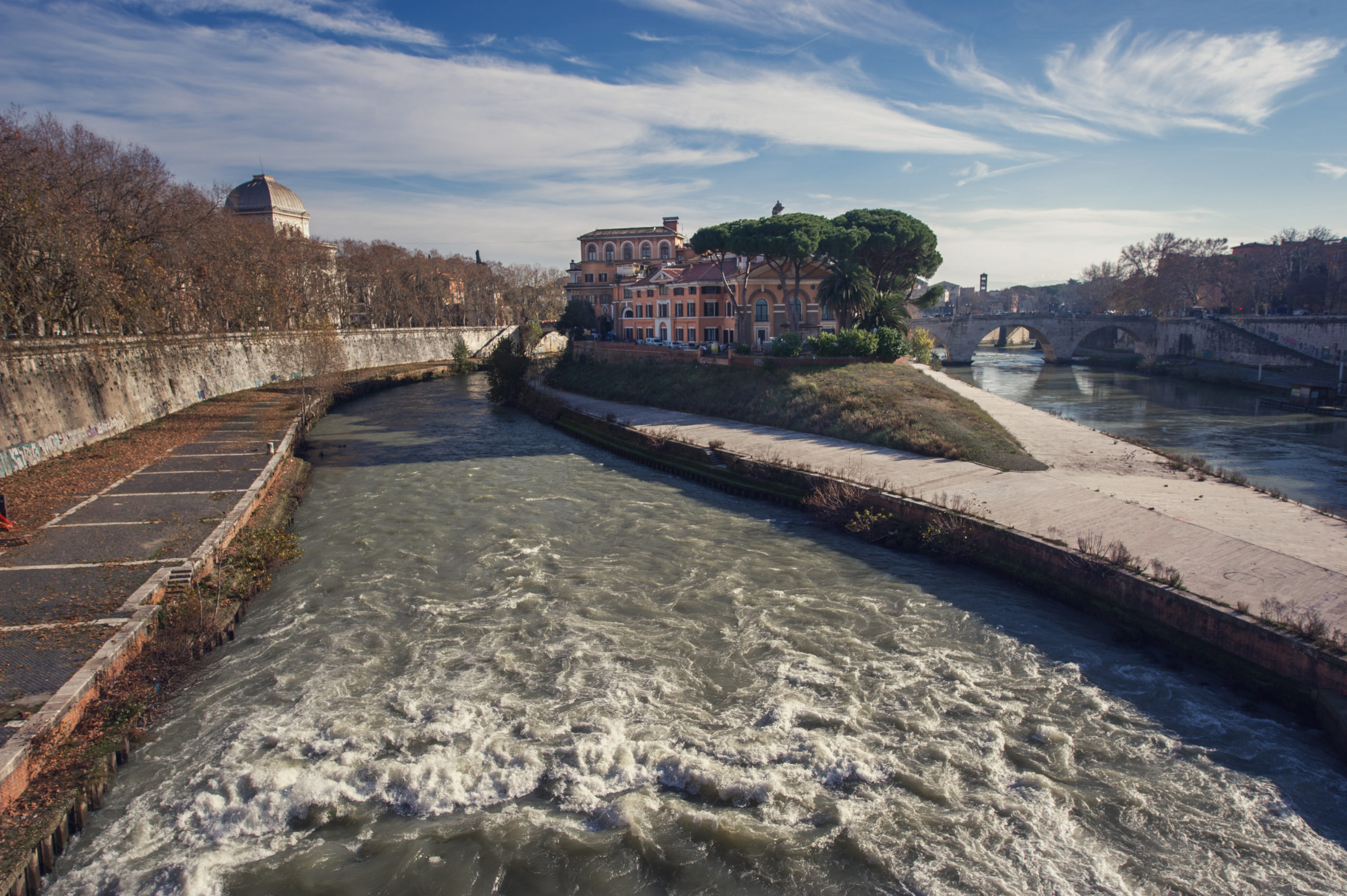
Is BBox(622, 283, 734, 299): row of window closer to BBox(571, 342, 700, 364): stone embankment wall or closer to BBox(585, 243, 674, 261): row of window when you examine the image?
BBox(571, 342, 700, 364): stone embankment wall

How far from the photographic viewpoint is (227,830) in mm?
8156

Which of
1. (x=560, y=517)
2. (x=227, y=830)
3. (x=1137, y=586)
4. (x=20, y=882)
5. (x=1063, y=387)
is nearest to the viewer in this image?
(x=20, y=882)

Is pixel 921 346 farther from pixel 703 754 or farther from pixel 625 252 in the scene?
pixel 703 754

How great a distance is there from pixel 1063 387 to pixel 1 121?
59349mm

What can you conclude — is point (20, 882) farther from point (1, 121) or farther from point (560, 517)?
point (1, 121)

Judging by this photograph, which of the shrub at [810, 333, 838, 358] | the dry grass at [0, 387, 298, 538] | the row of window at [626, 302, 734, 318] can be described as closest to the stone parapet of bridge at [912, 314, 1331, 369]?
the row of window at [626, 302, 734, 318]

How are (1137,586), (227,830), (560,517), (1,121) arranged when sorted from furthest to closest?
1. (1,121)
2. (560,517)
3. (1137,586)
4. (227,830)

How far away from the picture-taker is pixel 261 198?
7606cm

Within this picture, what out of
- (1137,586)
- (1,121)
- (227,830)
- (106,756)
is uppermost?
(1,121)

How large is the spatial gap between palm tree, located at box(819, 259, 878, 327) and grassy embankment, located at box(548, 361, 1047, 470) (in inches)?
191

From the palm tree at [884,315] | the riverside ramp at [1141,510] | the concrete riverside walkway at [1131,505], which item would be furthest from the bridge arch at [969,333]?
the riverside ramp at [1141,510]

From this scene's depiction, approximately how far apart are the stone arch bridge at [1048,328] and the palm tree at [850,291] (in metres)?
32.8

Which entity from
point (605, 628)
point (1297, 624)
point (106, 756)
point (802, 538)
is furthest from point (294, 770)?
point (1297, 624)

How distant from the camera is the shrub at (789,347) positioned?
37.6 meters
